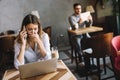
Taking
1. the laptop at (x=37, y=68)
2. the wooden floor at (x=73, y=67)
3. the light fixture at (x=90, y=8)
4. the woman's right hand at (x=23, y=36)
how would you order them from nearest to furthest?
the laptop at (x=37, y=68)
the woman's right hand at (x=23, y=36)
the wooden floor at (x=73, y=67)
the light fixture at (x=90, y=8)

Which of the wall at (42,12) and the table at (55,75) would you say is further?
the wall at (42,12)

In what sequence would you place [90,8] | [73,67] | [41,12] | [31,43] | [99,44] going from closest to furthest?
[31,43]
[99,44]
[73,67]
[90,8]
[41,12]

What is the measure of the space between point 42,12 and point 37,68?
14.4ft

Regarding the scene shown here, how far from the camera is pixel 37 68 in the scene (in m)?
1.85

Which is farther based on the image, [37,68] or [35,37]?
[35,37]

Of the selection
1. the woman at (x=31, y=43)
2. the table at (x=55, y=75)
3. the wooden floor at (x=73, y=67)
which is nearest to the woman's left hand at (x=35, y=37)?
the woman at (x=31, y=43)

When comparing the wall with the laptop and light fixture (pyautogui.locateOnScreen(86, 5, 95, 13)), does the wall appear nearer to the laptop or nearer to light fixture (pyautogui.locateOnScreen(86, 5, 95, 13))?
light fixture (pyautogui.locateOnScreen(86, 5, 95, 13))

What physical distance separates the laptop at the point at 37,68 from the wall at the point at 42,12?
426 cm

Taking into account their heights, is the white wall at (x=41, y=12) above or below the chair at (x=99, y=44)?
above

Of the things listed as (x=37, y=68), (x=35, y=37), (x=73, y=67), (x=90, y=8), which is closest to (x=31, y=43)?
(x=35, y=37)

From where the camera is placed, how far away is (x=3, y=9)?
5812 mm

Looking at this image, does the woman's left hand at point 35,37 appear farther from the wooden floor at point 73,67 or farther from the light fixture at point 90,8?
the light fixture at point 90,8

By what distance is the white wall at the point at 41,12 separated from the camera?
19.2ft

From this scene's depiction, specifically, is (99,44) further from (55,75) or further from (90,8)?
(90,8)
